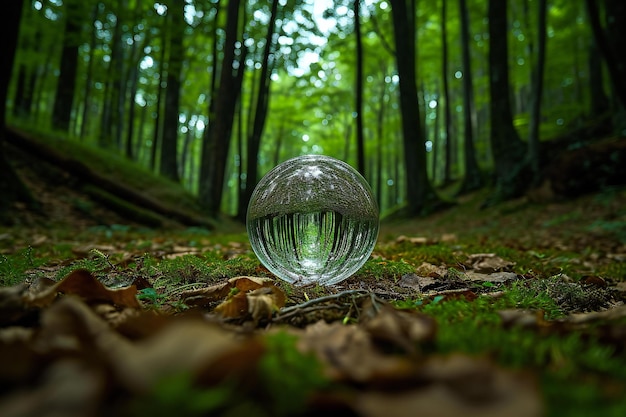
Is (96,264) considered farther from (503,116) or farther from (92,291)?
(503,116)

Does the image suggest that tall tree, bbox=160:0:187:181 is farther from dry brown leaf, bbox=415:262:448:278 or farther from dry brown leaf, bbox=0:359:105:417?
dry brown leaf, bbox=0:359:105:417

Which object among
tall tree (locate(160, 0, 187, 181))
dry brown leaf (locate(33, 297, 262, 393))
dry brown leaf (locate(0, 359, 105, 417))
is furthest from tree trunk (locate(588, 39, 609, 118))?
dry brown leaf (locate(0, 359, 105, 417))

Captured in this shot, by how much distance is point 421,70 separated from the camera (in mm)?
23750

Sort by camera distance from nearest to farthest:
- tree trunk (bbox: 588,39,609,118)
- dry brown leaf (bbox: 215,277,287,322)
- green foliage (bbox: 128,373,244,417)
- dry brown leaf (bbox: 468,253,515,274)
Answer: green foliage (bbox: 128,373,244,417) → dry brown leaf (bbox: 215,277,287,322) → dry brown leaf (bbox: 468,253,515,274) → tree trunk (bbox: 588,39,609,118)

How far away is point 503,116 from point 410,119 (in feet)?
9.53

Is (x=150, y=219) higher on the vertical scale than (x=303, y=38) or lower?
lower

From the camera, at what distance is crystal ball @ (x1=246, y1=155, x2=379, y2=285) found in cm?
218

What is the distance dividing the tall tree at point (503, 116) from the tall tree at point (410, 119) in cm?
247

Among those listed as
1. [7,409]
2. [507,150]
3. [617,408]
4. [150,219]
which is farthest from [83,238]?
[507,150]

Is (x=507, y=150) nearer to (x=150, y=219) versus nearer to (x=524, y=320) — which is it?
(x=150, y=219)

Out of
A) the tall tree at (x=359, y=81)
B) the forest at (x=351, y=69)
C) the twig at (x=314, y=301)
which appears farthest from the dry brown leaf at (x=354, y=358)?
the tall tree at (x=359, y=81)

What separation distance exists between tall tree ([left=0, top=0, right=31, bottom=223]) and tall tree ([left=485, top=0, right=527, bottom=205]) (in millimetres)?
10341

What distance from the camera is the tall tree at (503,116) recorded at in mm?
10148

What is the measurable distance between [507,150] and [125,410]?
11294 mm
